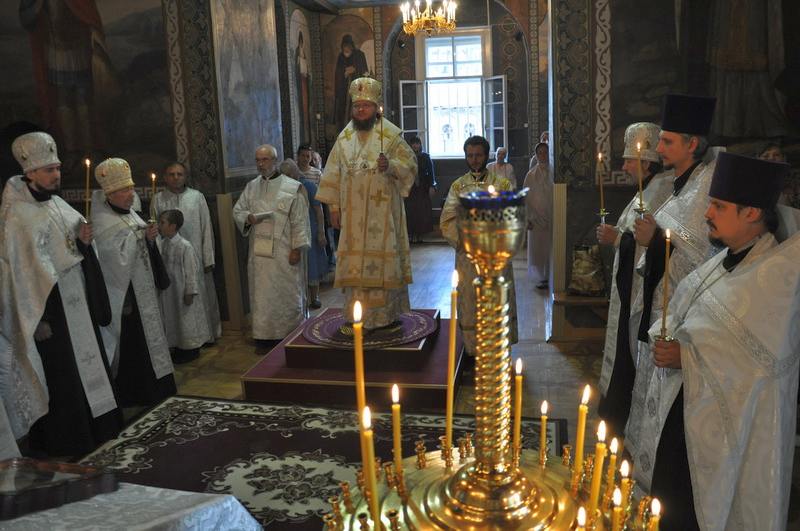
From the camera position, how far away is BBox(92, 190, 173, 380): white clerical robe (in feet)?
16.5

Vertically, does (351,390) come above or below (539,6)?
below

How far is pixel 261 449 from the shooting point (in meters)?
4.39

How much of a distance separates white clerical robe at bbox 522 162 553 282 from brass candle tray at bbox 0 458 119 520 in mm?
7015

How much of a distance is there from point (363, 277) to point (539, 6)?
929cm

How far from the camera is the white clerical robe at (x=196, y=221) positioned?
6586mm

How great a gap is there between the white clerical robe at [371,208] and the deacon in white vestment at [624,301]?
167 centimetres

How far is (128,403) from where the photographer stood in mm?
5344

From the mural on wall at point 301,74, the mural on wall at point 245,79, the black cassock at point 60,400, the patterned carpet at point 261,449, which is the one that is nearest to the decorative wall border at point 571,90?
the patterned carpet at point 261,449

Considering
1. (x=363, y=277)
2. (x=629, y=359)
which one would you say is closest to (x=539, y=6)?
(x=363, y=277)

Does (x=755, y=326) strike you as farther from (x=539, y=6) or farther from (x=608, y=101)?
(x=539, y=6)

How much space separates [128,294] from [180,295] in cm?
122

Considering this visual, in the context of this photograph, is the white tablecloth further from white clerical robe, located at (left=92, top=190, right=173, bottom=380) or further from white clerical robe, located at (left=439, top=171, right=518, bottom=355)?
white clerical robe, located at (left=439, top=171, right=518, bottom=355)

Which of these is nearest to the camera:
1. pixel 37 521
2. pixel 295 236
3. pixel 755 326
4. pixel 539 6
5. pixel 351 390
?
pixel 37 521

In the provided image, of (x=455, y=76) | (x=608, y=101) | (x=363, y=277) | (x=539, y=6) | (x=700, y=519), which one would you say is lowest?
(x=700, y=519)
